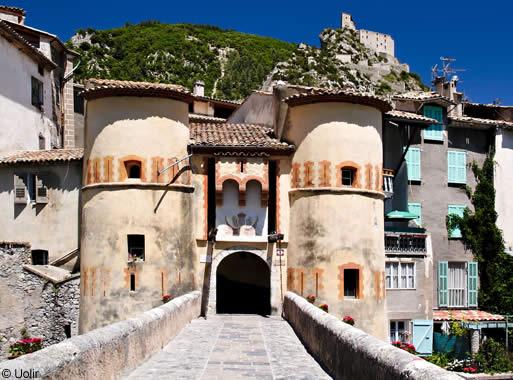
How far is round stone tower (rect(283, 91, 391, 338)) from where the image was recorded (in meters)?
27.3

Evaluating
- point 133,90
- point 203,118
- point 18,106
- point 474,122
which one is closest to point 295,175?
point 133,90

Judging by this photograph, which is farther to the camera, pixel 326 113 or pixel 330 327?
pixel 326 113

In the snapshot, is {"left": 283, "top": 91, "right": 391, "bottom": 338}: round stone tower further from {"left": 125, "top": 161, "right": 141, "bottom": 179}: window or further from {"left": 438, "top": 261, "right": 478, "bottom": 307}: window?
{"left": 438, "top": 261, "right": 478, "bottom": 307}: window

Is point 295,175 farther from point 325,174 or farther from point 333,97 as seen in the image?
point 333,97

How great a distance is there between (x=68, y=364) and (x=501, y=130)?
3533 cm

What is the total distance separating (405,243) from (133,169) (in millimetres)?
13370

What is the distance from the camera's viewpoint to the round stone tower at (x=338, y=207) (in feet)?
89.6

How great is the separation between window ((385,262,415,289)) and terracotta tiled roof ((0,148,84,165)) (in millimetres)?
14494

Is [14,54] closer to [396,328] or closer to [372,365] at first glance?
[396,328]

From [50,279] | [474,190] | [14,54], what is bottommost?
[50,279]

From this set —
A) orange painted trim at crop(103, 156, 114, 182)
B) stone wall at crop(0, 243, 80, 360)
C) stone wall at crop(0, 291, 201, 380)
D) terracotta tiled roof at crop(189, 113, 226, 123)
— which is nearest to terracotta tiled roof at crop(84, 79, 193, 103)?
orange painted trim at crop(103, 156, 114, 182)

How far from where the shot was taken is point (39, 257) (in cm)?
3159

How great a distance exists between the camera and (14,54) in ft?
120

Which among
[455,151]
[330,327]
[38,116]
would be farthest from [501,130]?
[330,327]
